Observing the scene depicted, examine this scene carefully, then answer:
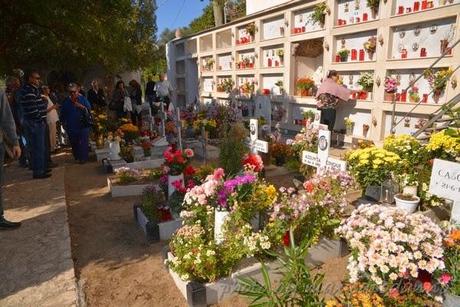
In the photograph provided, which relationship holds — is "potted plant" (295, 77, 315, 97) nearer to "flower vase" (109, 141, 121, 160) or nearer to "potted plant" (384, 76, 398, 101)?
"potted plant" (384, 76, 398, 101)

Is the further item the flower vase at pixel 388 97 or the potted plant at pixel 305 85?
the potted plant at pixel 305 85

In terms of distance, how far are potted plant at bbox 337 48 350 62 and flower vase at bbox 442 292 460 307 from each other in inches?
306

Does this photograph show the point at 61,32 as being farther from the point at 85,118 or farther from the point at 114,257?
the point at 114,257

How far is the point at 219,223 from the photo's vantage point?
12.1ft

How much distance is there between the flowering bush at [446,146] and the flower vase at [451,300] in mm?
2638

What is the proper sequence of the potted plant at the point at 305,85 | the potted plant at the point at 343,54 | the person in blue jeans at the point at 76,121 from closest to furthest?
the person in blue jeans at the point at 76,121 → the potted plant at the point at 343,54 → the potted plant at the point at 305,85

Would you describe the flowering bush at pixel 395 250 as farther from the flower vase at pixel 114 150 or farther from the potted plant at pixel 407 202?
the flower vase at pixel 114 150

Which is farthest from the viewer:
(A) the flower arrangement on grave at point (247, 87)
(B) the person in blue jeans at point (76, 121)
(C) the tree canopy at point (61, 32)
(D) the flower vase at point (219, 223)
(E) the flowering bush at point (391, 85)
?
(A) the flower arrangement on grave at point (247, 87)

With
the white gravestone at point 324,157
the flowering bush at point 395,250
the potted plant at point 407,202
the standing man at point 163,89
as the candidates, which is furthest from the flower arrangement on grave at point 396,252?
the standing man at point 163,89

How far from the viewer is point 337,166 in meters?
5.07

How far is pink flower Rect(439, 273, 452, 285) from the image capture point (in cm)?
270

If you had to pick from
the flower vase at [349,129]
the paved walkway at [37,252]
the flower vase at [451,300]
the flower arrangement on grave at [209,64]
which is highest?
the flower arrangement on grave at [209,64]

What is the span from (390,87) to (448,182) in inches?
187

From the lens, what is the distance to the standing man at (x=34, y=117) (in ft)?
20.9
